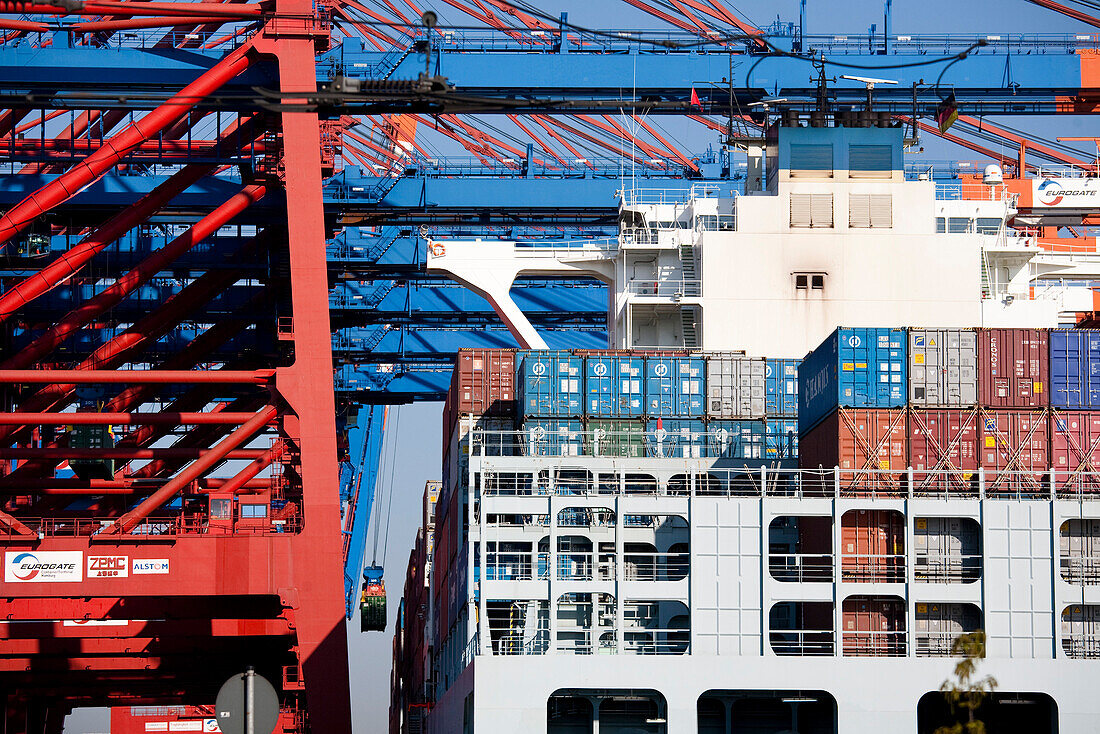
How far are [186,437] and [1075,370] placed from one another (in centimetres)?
2752

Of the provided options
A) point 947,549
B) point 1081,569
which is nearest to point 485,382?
point 947,549

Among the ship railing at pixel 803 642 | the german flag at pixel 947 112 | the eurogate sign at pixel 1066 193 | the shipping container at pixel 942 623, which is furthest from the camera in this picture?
the eurogate sign at pixel 1066 193

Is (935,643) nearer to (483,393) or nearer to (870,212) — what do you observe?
(483,393)

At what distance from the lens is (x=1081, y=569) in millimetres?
33688

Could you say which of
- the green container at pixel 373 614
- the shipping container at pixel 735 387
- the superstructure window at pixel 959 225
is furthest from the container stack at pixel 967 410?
the green container at pixel 373 614

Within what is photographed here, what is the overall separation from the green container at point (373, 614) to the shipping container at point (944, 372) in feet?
137

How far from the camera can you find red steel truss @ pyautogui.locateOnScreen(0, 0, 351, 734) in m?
35.5

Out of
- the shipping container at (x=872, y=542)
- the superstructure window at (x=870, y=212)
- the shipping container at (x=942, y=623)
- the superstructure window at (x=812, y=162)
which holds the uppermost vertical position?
the superstructure window at (x=812, y=162)

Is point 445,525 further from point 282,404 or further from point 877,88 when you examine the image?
point 877,88

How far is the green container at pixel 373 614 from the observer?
71188 mm

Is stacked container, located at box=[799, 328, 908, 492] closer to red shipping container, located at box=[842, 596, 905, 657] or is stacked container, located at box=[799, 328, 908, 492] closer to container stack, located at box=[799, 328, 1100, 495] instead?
container stack, located at box=[799, 328, 1100, 495]

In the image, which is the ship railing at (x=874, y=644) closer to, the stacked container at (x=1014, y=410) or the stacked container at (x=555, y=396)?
the stacked container at (x=1014, y=410)

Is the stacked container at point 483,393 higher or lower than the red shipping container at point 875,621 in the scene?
higher

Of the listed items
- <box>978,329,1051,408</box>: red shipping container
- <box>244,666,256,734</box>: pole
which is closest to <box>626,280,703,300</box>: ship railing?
<box>978,329,1051,408</box>: red shipping container
